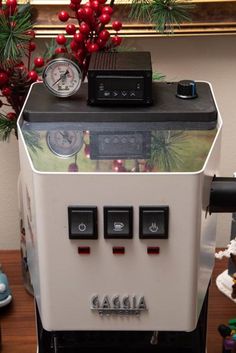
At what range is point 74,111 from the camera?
3.08ft

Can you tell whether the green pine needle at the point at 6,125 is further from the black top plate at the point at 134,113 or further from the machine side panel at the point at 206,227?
the machine side panel at the point at 206,227

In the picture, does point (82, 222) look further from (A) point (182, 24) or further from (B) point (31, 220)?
A: (A) point (182, 24)

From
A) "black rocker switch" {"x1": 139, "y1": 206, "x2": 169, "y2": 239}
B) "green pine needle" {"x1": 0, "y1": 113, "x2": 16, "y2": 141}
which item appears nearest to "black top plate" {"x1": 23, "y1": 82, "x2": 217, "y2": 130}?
"black rocker switch" {"x1": 139, "y1": 206, "x2": 169, "y2": 239}

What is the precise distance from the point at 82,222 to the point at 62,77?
25 centimetres

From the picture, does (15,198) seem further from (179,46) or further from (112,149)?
(112,149)

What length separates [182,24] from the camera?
1471mm

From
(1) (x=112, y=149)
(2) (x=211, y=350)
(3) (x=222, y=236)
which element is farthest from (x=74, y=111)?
(3) (x=222, y=236)

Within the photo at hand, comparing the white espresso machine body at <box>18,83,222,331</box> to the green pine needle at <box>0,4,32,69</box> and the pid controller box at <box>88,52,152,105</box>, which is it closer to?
the pid controller box at <box>88,52,152,105</box>

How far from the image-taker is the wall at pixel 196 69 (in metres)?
1.52

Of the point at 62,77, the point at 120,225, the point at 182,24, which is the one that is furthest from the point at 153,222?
the point at 182,24

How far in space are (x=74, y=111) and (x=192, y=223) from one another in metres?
0.24

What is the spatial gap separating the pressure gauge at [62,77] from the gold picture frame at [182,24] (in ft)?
1.68

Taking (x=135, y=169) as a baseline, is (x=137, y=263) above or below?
below

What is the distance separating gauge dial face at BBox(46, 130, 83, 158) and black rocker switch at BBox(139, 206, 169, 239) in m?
0.13
